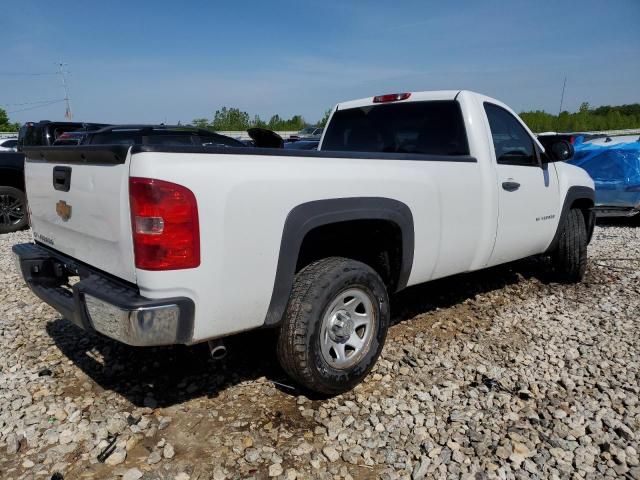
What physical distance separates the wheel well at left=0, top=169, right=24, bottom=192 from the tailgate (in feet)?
18.6

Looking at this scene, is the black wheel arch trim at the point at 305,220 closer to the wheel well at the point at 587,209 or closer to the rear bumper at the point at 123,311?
the rear bumper at the point at 123,311

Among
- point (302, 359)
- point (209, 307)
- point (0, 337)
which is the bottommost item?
point (0, 337)

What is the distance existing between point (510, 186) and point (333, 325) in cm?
195

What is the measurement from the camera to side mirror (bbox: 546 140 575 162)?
4.32m

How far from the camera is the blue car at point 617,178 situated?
830 centimetres

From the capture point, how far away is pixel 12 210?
8055 millimetres

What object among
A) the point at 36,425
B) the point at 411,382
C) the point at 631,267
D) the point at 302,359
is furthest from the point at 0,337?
the point at 631,267

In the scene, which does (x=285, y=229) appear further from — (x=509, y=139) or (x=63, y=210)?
(x=509, y=139)

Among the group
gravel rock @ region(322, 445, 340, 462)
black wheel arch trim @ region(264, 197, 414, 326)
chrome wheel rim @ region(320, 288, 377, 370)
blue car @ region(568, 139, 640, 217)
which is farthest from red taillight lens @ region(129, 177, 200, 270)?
blue car @ region(568, 139, 640, 217)

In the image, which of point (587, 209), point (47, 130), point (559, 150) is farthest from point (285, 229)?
point (47, 130)

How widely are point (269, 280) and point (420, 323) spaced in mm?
2068

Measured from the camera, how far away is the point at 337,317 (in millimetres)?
2885

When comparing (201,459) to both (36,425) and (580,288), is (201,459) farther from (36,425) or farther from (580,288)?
(580,288)

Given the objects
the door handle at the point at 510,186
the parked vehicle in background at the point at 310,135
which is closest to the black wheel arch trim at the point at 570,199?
the door handle at the point at 510,186
